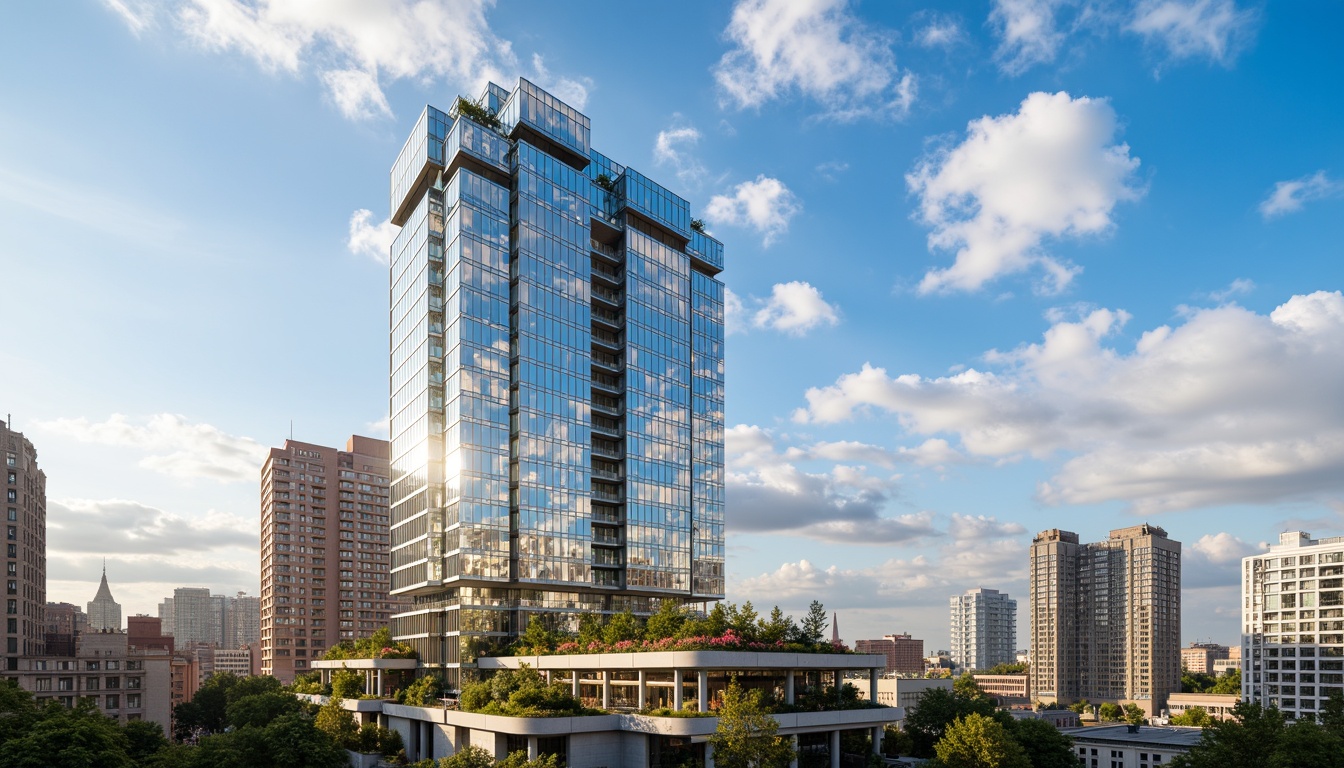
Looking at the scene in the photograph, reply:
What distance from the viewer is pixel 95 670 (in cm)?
11875

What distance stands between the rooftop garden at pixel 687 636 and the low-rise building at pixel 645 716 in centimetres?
141

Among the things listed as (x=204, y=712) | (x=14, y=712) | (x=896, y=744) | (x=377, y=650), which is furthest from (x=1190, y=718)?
(x=14, y=712)

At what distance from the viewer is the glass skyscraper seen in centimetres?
10162

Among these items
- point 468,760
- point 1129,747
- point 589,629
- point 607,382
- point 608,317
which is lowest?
point 1129,747

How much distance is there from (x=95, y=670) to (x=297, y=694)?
87.9 feet

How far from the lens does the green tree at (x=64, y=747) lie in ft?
202

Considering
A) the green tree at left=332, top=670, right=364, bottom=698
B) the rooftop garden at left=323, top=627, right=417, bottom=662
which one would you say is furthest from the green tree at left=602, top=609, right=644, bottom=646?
the green tree at left=332, top=670, right=364, bottom=698

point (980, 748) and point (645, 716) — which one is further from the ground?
point (645, 716)

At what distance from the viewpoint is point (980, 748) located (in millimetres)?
74938

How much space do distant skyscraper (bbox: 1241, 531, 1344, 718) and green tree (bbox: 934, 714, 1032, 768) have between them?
100465 millimetres

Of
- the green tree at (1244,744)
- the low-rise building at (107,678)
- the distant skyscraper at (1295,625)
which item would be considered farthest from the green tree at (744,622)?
the distant skyscraper at (1295,625)

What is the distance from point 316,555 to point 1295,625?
184 meters

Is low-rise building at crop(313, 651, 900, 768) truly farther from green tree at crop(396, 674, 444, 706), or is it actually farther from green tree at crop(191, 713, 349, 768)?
green tree at crop(191, 713, 349, 768)

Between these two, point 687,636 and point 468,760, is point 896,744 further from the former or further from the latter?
point 468,760
